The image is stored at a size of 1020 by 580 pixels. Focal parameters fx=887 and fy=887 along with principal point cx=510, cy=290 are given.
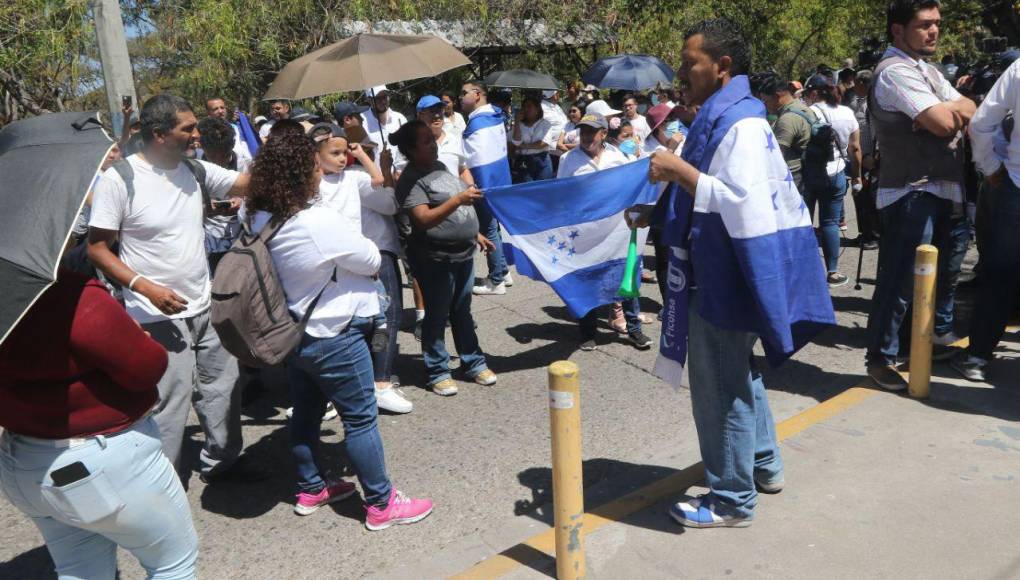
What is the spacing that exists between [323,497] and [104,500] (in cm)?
182

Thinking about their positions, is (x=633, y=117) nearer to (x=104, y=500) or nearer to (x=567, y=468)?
(x=567, y=468)

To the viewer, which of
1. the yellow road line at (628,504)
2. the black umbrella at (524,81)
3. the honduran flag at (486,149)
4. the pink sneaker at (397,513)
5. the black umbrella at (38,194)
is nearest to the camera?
the black umbrella at (38,194)

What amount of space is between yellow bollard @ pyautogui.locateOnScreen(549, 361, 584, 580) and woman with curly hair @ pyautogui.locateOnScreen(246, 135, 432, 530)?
970mm

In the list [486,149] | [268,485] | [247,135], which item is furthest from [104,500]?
[247,135]

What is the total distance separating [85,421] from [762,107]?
262 cm

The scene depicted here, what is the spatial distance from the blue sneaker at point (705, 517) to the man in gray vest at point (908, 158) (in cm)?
200

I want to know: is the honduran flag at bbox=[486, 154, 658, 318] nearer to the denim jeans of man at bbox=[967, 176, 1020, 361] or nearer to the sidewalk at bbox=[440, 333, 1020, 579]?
the sidewalk at bbox=[440, 333, 1020, 579]

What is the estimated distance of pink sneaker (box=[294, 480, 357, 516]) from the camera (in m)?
4.28

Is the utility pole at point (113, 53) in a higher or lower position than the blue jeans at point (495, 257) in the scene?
higher

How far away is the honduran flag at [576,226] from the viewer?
577cm

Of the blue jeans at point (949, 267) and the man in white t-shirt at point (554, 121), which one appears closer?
the blue jeans at point (949, 267)

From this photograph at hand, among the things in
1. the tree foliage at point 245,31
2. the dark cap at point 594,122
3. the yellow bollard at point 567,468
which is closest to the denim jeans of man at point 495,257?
the dark cap at point 594,122

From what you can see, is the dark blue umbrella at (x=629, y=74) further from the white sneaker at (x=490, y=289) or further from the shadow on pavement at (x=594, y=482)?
the shadow on pavement at (x=594, y=482)

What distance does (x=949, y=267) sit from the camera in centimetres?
563
